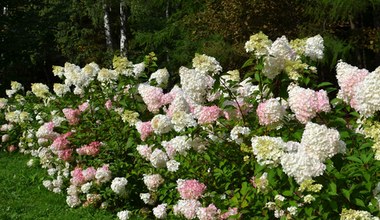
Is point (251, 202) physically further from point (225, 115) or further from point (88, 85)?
point (88, 85)

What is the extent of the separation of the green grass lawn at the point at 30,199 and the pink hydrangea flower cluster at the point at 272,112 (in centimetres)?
279

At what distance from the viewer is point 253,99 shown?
4512 mm

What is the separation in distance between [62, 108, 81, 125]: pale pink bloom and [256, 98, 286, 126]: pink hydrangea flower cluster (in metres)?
3.24

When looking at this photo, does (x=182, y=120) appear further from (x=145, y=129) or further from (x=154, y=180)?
(x=154, y=180)

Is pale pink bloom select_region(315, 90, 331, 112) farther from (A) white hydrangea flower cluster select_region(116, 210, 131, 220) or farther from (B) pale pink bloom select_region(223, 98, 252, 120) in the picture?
(A) white hydrangea flower cluster select_region(116, 210, 131, 220)

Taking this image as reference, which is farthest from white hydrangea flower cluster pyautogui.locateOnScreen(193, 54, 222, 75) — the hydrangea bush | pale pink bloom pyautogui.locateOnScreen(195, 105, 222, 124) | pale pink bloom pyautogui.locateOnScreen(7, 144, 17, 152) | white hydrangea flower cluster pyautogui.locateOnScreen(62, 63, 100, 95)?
pale pink bloom pyautogui.locateOnScreen(7, 144, 17, 152)

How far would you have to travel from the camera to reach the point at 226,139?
181 inches

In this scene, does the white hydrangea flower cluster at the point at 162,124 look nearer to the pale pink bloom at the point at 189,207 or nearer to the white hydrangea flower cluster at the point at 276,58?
the pale pink bloom at the point at 189,207

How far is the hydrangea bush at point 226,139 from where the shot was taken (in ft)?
11.2

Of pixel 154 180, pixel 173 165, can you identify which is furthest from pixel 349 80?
pixel 154 180

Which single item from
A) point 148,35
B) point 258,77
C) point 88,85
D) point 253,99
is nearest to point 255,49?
point 258,77

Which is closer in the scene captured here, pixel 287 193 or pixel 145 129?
pixel 287 193

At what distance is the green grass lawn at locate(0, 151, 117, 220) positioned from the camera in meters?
6.39

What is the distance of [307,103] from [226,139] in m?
1.10
